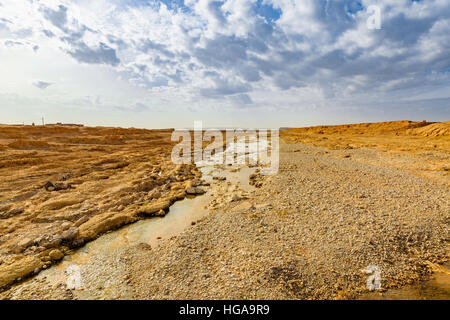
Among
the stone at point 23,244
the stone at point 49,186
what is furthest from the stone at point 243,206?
the stone at point 49,186

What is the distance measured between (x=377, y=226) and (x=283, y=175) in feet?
21.6

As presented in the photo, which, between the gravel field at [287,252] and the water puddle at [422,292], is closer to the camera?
the water puddle at [422,292]

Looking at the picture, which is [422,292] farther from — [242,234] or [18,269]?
[18,269]

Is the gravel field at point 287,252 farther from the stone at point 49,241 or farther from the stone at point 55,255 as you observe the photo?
the stone at point 49,241

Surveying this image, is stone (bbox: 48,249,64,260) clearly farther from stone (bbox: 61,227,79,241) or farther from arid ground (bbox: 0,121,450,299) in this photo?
stone (bbox: 61,227,79,241)

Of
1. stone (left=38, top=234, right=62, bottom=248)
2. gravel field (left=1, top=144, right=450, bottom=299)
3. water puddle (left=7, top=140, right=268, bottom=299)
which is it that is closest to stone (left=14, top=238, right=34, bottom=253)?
stone (left=38, top=234, right=62, bottom=248)

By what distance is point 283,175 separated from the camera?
43.6 feet

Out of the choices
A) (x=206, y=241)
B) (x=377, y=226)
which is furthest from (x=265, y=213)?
(x=377, y=226)

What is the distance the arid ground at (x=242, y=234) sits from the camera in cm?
504

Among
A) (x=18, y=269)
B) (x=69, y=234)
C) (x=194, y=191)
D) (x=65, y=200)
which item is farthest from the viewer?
(x=194, y=191)

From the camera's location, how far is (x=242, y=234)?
23.0 ft

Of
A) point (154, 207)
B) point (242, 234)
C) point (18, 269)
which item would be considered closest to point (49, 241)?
point (18, 269)

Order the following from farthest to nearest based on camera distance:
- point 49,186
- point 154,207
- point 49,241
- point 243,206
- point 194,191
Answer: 1. point 194,191
2. point 49,186
3. point 154,207
4. point 243,206
5. point 49,241

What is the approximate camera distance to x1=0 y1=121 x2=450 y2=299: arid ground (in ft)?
16.5
